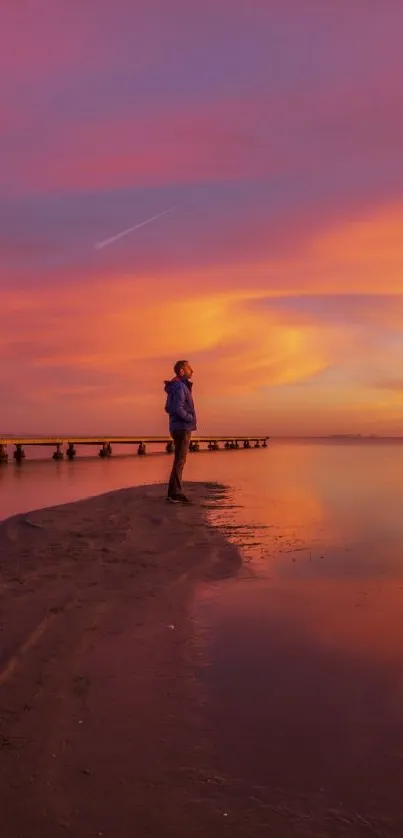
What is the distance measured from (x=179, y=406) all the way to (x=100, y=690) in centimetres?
940

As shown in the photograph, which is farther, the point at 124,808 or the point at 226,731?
the point at 226,731

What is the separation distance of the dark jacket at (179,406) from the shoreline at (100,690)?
5204 millimetres

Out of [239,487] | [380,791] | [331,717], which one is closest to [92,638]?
[331,717]

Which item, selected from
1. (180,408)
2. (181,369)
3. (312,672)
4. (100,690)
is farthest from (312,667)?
(181,369)

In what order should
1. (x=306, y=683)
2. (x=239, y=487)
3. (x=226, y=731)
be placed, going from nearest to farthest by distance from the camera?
(x=226, y=731), (x=306, y=683), (x=239, y=487)

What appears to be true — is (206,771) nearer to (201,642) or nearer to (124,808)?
(124,808)

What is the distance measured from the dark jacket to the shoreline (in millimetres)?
5204

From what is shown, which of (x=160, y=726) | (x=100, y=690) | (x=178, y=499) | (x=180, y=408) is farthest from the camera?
(x=178, y=499)

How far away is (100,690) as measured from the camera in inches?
142

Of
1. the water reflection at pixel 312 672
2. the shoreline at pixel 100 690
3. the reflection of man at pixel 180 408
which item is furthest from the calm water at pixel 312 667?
the reflection of man at pixel 180 408

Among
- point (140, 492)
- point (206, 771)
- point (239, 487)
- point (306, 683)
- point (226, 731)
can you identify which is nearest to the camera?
point (206, 771)

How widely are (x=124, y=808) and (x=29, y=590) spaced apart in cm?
366

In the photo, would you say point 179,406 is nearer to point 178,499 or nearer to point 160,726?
point 178,499

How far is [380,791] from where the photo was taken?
2566mm
